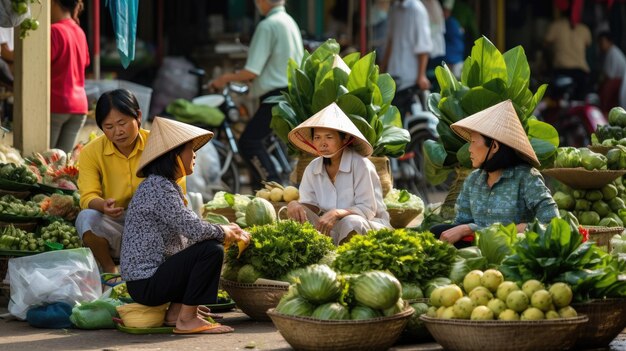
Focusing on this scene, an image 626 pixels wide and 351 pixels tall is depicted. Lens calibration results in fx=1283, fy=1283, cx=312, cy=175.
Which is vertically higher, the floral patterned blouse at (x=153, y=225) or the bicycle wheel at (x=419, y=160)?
the floral patterned blouse at (x=153, y=225)

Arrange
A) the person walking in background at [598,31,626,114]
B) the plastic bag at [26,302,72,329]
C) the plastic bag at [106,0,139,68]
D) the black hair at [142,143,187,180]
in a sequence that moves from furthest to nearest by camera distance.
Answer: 1. the person walking in background at [598,31,626,114]
2. the plastic bag at [106,0,139,68]
3. the plastic bag at [26,302,72,329]
4. the black hair at [142,143,187,180]

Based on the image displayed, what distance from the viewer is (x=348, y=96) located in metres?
8.72

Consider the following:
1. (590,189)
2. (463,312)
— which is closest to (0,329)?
(463,312)

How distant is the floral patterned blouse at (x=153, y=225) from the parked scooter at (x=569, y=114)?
1019 centimetres

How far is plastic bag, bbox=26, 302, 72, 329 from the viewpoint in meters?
7.28

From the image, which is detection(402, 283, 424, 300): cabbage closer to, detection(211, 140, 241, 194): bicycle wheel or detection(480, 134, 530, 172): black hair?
detection(480, 134, 530, 172): black hair

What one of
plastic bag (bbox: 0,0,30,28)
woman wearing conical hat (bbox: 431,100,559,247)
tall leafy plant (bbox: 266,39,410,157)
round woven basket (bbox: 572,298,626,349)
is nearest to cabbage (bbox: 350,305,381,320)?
round woven basket (bbox: 572,298,626,349)

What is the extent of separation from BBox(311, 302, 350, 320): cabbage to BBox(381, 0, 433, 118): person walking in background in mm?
8276

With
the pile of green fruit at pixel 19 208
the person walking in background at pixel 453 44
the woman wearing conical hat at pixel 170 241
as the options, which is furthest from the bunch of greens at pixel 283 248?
the person walking in background at pixel 453 44

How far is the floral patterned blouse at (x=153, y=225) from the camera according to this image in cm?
688

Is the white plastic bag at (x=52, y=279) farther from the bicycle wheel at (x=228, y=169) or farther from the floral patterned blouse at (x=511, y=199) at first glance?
the bicycle wheel at (x=228, y=169)

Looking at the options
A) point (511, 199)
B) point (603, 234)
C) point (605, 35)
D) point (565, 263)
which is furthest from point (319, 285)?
point (605, 35)

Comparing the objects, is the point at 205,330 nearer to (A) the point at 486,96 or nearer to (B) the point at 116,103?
(B) the point at 116,103

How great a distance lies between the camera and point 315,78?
30.2 ft
